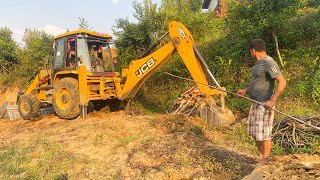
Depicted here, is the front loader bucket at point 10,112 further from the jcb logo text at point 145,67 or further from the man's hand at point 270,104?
the man's hand at point 270,104

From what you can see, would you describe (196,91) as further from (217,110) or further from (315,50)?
(315,50)

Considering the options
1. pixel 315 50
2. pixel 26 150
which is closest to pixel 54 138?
pixel 26 150

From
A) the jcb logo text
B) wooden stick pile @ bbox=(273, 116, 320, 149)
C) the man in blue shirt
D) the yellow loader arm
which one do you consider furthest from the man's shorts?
the jcb logo text

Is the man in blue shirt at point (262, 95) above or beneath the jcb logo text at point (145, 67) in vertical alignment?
beneath

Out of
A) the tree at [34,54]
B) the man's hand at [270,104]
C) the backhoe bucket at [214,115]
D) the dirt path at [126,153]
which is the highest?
the tree at [34,54]

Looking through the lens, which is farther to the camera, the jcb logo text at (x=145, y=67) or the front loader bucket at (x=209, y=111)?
the jcb logo text at (x=145, y=67)

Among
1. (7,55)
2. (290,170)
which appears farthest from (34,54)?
(290,170)

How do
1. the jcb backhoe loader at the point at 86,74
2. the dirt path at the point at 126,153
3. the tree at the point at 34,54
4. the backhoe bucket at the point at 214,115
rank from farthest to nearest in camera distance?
1. the tree at the point at 34,54
2. the jcb backhoe loader at the point at 86,74
3. the backhoe bucket at the point at 214,115
4. the dirt path at the point at 126,153

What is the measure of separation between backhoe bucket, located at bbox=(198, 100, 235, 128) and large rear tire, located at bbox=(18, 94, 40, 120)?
5480 millimetres

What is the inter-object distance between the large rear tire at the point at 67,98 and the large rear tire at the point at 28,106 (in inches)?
44.0

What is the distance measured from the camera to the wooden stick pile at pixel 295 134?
5.15m

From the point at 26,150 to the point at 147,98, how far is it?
628 cm

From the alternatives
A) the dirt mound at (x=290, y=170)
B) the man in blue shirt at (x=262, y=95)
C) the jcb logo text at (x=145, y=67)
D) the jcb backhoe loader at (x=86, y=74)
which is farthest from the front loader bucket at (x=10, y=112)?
the dirt mound at (x=290, y=170)

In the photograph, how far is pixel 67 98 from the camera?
8711mm
